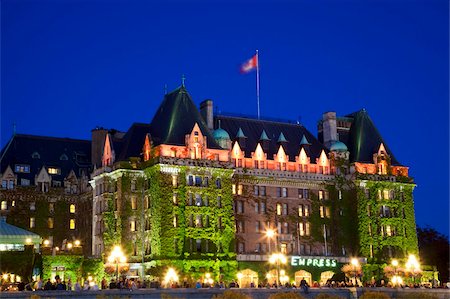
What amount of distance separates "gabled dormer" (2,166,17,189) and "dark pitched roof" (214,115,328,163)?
3176cm

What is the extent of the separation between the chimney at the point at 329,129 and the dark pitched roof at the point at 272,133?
194cm

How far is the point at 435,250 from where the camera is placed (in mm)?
151125

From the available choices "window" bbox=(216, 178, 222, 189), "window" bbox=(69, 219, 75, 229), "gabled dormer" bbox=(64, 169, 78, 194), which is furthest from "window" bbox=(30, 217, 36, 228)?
"window" bbox=(216, 178, 222, 189)

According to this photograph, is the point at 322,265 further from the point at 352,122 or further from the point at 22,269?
the point at 22,269

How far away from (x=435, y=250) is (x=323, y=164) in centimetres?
4061

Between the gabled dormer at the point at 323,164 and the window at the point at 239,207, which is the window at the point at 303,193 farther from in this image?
the window at the point at 239,207

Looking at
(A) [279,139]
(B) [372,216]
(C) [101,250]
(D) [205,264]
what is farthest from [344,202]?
(C) [101,250]

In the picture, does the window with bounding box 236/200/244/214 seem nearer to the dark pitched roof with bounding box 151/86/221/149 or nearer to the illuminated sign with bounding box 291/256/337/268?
the dark pitched roof with bounding box 151/86/221/149

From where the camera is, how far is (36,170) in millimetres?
125562

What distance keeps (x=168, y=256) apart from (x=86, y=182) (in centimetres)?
2618

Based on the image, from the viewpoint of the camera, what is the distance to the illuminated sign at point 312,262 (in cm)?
11488

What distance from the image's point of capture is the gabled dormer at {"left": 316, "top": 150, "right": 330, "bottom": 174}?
12256 cm

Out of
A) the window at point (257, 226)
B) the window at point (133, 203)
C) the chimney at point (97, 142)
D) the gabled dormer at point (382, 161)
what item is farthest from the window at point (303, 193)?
the chimney at point (97, 142)

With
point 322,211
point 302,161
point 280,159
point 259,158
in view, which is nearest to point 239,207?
point 259,158
